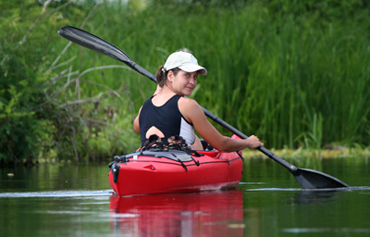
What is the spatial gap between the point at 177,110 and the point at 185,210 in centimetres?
162

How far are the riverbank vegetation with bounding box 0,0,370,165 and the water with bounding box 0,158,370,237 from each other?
2.54 meters

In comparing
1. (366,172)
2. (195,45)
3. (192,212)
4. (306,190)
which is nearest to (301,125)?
(195,45)

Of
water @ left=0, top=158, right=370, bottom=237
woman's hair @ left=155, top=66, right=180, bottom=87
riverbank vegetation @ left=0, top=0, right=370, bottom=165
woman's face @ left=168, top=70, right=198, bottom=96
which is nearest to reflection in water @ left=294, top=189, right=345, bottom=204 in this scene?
water @ left=0, top=158, right=370, bottom=237

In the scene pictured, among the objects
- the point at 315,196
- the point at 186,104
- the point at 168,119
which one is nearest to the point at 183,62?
the point at 186,104

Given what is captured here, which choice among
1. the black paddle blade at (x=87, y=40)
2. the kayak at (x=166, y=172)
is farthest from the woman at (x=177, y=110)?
the black paddle blade at (x=87, y=40)

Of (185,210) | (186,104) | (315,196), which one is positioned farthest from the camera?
(186,104)

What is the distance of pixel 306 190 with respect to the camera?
7629 mm

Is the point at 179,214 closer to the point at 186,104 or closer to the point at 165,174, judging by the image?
the point at 165,174

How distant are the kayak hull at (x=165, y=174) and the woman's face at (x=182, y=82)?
1.96ft

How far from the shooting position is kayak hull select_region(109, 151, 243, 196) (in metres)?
6.68

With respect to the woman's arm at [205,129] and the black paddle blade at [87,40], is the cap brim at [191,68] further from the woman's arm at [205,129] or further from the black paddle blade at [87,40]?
the black paddle blade at [87,40]

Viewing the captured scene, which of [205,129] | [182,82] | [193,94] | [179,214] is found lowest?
[179,214]

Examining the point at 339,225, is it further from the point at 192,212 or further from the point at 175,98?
the point at 175,98

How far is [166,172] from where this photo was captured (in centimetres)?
687
